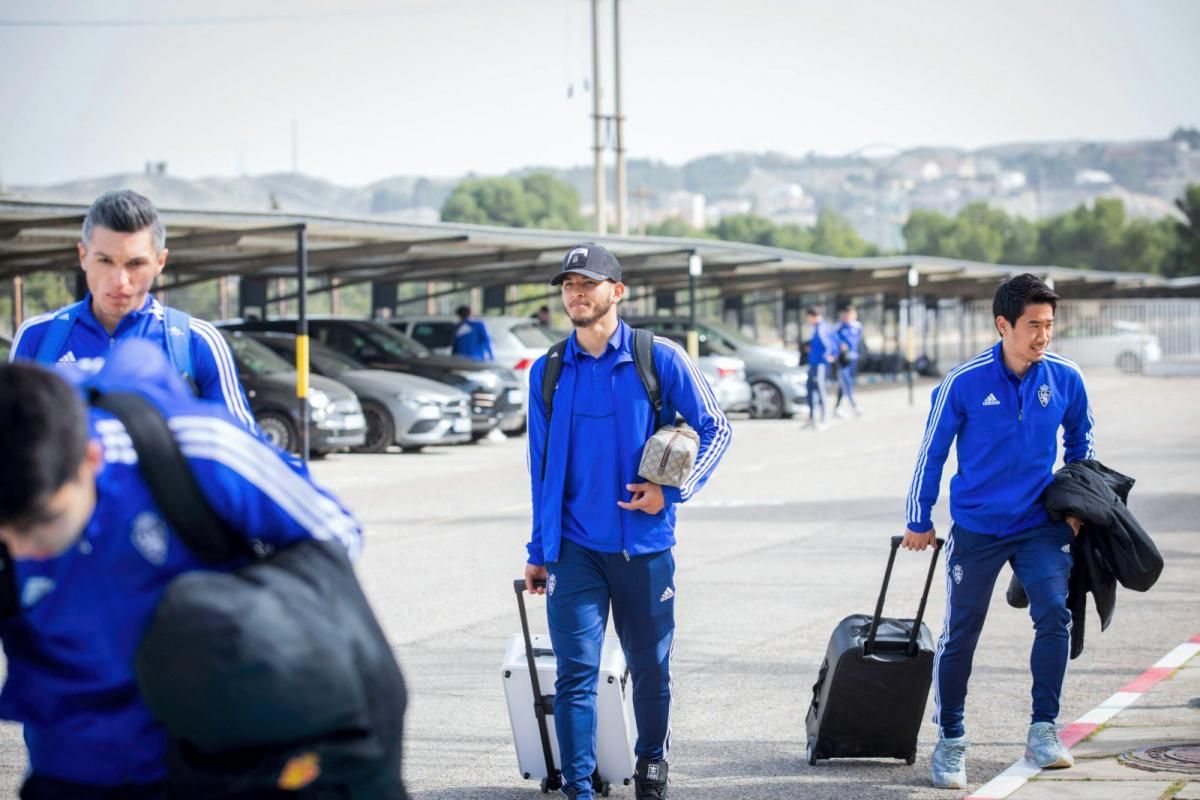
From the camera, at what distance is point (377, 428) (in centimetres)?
2181

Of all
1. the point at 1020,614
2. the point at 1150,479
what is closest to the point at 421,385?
the point at 1150,479

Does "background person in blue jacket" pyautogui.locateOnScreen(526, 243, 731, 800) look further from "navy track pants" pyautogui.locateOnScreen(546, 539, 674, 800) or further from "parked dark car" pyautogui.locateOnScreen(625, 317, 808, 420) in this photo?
"parked dark car" pyautogui.locateOnScreen(625, 317, 808, 420)

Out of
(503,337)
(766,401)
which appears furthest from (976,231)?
(503,337)

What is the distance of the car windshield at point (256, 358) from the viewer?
20.5 metres

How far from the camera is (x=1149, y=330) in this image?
58938 mm

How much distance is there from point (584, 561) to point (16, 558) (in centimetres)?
294

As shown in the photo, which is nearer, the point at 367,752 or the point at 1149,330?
the point at 367,752

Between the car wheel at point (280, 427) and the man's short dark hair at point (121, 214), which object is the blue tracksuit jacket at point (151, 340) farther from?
the car wheel at point (280, 427)

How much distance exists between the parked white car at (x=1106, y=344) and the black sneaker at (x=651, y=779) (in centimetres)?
4921

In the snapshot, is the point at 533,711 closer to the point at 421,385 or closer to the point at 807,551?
the point at 807,551

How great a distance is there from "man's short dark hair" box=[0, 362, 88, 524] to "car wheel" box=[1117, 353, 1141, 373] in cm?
5227

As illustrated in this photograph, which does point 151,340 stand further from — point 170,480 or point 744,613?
point 744,613

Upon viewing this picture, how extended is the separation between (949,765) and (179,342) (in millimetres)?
3136

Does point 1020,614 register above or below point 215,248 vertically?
below
